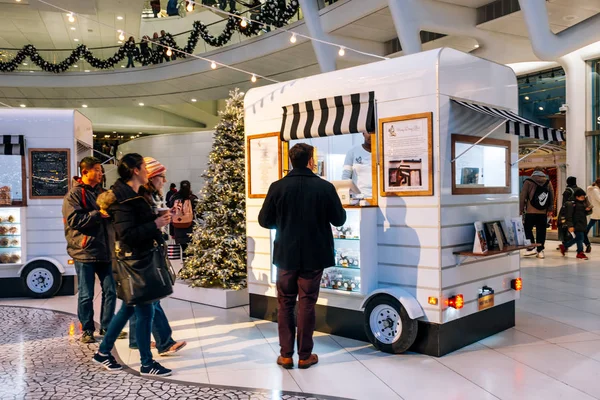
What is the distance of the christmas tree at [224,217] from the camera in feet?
21.3

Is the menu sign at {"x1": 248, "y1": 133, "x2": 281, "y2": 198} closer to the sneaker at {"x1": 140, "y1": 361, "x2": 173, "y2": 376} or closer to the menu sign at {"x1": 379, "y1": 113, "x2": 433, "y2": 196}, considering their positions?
the menu sign at {"x1": 379, "y1": 113, "x2": 433, "y2": 196}

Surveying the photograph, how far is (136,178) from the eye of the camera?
13.0ft

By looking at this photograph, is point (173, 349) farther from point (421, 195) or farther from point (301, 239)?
point (421, 195)

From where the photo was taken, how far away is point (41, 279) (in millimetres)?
6977

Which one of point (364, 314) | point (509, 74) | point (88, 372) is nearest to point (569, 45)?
point (509, 74)

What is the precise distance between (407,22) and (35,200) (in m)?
6.99

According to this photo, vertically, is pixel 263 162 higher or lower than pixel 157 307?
higher

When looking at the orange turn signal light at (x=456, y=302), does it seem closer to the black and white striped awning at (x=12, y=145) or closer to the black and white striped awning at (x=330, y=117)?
the black and white striped awning at (x=330, y=117)

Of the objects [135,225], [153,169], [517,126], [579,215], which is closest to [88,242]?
[153,169]

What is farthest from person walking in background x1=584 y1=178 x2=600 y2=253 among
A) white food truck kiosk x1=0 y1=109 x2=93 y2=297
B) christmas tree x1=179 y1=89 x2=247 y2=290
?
white food truck kiosk x1=0 y1=109 x2=93 y2=297

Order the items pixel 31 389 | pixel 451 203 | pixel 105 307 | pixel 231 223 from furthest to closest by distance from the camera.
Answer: pixel 231 223
pixel 105 307
pixel 451 203
pixel 31 389

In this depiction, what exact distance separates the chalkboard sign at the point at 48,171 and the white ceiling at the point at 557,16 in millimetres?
8330

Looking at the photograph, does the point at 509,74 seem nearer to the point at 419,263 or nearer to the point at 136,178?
the point at 419,263

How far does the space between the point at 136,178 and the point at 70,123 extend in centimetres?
367
